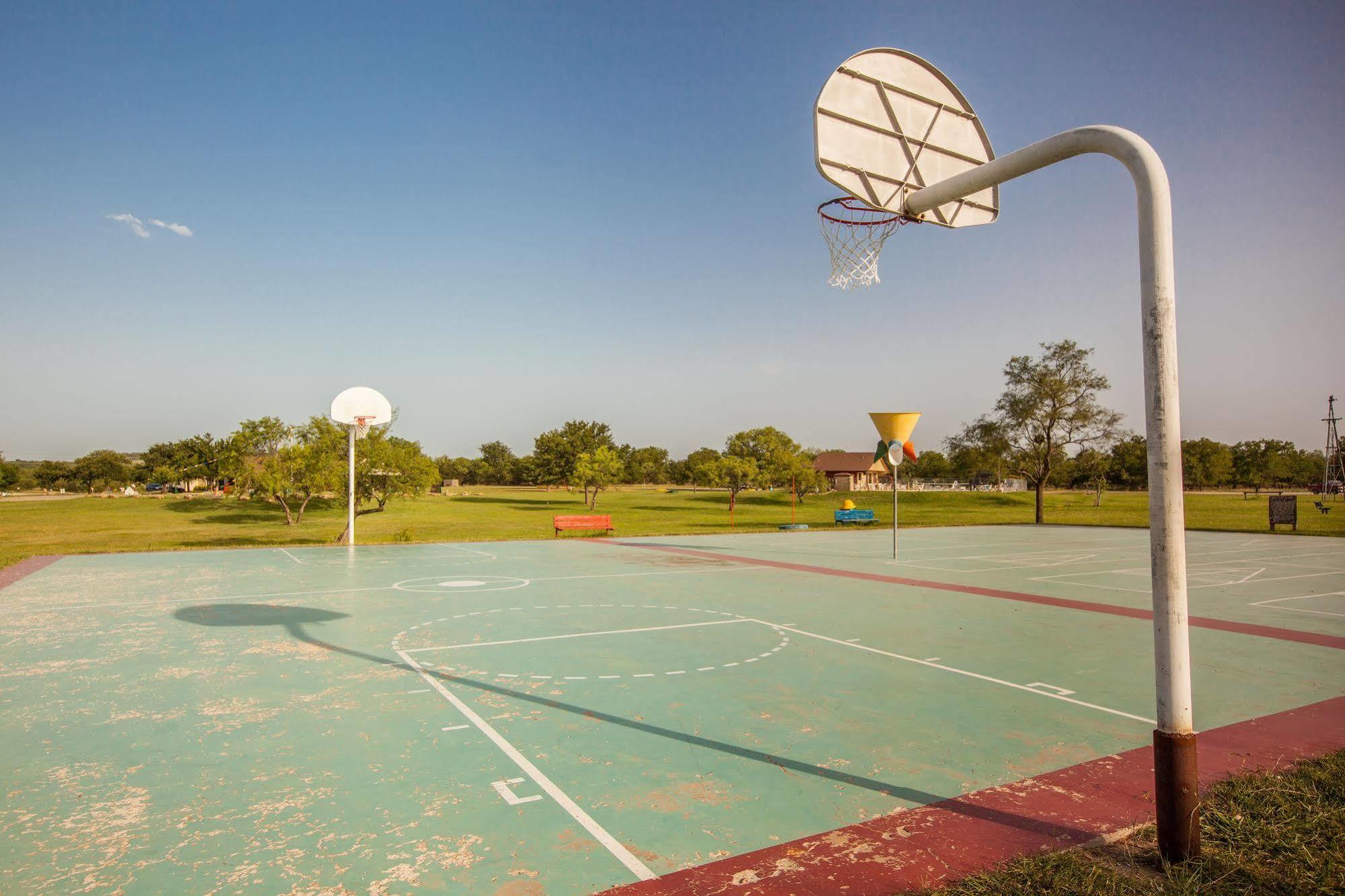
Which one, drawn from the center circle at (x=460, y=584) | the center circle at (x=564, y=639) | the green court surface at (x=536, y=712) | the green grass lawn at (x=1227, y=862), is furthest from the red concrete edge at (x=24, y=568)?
the green grass lawn at (x=1227, y=862)

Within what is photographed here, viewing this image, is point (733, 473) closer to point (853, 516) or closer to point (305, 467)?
point (853, 516)

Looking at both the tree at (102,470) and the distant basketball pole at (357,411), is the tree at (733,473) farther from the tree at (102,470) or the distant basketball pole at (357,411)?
the tree at (102,470)

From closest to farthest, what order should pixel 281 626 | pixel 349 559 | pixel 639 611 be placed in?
1. pixel 281 626
2. pixel 639 611
3. pixel 349 559

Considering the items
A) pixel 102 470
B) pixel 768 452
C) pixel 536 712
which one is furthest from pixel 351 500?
pixel 102 470

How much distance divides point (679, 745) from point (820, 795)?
4.12ft

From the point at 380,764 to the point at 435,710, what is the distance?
1.23 m

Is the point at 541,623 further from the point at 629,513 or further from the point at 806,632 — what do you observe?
the point at 629,513

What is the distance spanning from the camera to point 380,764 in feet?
17.2

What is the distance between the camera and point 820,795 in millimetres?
4754

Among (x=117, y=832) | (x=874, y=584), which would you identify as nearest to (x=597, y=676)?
(x=117, y=832)

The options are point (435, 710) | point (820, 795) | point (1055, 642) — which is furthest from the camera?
point (1055, 642)

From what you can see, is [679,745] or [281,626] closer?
[679,745]

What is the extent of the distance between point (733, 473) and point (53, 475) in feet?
342

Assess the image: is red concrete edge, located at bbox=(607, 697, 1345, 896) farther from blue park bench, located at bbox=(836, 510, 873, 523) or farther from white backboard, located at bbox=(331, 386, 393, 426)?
blue park bench, located at bbox=(836, 510, 873, 523)
